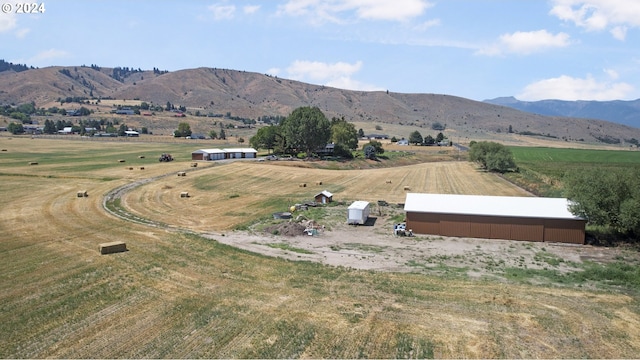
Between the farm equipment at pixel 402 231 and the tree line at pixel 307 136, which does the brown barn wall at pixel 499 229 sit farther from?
the tree line at pixel 307 136

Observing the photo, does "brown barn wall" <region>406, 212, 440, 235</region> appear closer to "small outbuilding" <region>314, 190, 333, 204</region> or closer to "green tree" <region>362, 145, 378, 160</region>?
"small outbuilding" <region>314, 190, 333, 204</region>

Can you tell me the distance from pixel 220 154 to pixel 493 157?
59.4 metres

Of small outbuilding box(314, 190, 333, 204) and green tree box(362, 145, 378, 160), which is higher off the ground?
green tree box(362, 145, 378, 160)

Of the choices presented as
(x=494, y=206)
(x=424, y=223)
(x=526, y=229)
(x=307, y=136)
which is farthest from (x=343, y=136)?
(x=526, y=229)

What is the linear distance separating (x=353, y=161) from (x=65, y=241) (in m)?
75.8

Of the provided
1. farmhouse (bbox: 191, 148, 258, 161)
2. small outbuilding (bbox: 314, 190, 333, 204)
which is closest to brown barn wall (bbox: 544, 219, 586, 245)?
small outbuilding (bbox: 314, 190, 333, 204)

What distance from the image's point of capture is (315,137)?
106312 mm

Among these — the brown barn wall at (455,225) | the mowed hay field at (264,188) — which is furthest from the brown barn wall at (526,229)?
the mowed hay field at (264,188)

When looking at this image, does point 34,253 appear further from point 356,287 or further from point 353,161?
point 353,161

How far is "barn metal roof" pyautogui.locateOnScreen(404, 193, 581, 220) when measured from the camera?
41.5m

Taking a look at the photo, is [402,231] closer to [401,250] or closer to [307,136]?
[401,250]

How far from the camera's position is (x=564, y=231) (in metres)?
40.7

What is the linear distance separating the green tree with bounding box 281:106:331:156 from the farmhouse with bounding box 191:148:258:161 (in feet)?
31.8

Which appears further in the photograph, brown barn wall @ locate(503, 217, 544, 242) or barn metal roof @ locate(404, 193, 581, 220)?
barn metal roof @ locate(404, 193, 581, 220)
